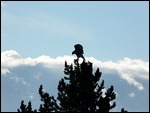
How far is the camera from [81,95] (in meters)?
27.2

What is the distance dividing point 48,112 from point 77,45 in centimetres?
671

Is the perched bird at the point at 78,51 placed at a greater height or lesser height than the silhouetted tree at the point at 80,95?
greater

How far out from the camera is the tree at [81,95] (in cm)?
2712

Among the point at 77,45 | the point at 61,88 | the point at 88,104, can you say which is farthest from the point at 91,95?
the point at 77,45

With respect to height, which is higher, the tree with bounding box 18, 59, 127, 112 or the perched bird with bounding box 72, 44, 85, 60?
the perched bird with bounding box 72, 44, 85, 60

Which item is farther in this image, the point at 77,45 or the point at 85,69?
the point at 77,45

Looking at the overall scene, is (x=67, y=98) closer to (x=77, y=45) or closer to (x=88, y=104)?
(x=88, y=104)

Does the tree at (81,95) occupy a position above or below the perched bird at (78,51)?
below

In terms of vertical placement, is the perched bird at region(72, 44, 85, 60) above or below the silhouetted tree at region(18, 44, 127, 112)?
above

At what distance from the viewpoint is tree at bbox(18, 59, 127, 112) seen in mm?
27125

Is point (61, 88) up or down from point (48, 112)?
up

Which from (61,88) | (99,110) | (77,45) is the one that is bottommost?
(99,110)

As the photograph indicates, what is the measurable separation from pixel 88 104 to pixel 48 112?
3.72 metres

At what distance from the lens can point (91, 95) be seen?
27188 mm
